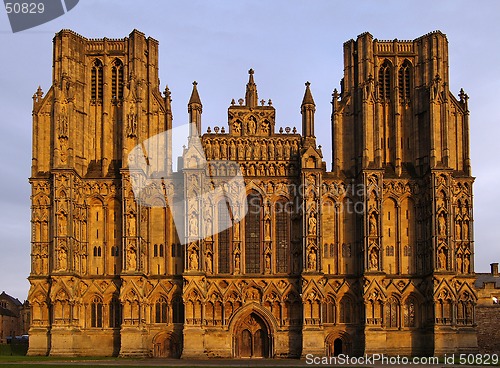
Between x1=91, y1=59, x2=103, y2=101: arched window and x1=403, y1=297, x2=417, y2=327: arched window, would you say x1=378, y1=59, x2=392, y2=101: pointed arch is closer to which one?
x1=403, y1=297, x2=417, y2=327: arched window

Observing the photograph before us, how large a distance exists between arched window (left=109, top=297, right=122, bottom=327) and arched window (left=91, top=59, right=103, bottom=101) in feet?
62.5

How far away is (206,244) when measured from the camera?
74.4 meters

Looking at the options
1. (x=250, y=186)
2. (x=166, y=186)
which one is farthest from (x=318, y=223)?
(x=166, y=186)

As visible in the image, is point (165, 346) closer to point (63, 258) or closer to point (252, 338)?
point (252, 338)

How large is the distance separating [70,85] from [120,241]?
14786 millimetres

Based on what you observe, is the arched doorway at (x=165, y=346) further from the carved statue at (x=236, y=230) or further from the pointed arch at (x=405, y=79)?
the pointed arch at (x=405, y=79)

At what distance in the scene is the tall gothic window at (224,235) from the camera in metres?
75.0

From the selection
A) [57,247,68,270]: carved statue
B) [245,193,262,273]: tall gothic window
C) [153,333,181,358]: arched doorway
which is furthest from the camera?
[245,193,262,273]: tall gothic window

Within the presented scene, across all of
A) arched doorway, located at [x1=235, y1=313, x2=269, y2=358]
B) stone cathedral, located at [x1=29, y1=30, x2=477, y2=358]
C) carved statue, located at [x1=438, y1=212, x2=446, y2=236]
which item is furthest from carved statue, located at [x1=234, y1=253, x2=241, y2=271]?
carved statue, located at [x1=438, y1=212, x2=446, y2=236]

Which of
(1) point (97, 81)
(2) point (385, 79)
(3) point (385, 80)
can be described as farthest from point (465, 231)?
(1) point (97, 81)

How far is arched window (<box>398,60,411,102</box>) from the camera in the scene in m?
79.2

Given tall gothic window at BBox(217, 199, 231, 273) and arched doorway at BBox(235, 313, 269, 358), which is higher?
tall gothic window at BBox(217, 199, 231, 273)

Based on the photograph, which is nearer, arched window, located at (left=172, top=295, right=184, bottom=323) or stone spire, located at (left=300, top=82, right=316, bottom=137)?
arched window, located at (left=172, top=295, right=184, bottom=323)

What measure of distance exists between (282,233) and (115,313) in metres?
16.3
